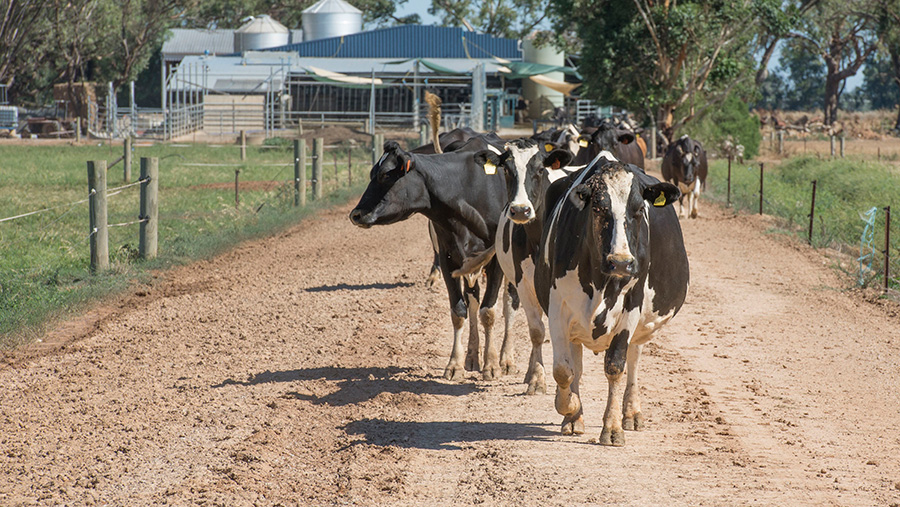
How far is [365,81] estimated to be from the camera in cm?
4834

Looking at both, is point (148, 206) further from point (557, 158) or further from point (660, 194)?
point (660, 194)

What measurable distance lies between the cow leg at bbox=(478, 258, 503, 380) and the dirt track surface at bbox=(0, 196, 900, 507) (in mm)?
189

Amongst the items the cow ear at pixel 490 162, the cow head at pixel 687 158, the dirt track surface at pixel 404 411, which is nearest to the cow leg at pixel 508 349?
the dirt track surface at pixel 404 411

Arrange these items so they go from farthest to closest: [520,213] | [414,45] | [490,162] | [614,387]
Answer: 1. [414,45]
2. [490,162]
3. [520,213]
4. [614,387]

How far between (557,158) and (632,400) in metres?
1.79

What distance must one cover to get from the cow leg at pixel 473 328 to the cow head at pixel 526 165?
4.14 feet

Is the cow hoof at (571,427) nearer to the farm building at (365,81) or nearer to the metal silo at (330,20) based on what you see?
the farm building at (365,81)

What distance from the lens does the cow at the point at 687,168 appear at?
2025 cm

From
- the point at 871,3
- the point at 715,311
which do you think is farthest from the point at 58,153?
the point at 871,3

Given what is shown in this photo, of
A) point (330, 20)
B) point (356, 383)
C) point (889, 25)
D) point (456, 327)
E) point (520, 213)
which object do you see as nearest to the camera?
point (520, 213)

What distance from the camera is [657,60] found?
34094 millimetres

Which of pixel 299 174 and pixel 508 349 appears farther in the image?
pixel 299 174

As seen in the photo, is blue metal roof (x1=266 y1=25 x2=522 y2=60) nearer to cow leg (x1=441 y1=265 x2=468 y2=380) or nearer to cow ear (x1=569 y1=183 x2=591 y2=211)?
cow leg (x1=441 y1=265 x2=468 y2=380)

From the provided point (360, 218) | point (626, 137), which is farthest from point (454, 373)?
point (626, 137)
